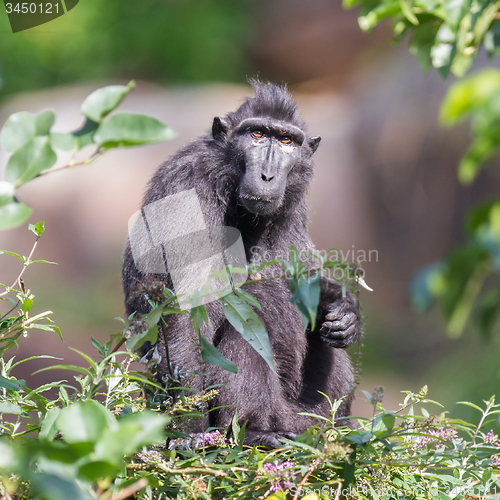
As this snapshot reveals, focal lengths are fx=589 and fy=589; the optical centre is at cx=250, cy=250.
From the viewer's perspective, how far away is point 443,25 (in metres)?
1.79

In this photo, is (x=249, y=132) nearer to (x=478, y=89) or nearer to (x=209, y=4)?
(x=478, y=89)

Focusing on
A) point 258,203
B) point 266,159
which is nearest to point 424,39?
point 258,203

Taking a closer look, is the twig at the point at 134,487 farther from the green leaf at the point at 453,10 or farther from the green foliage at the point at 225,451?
the green leaf at the point at 453,10

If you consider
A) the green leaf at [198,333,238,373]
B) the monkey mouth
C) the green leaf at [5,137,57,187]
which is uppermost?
the green leaf at [5,137,57,187]

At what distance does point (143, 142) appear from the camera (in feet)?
3.59

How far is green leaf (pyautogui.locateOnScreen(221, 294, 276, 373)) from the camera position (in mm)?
1827

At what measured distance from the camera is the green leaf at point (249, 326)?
1.83 m

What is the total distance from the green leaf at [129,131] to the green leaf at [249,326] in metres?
0.84

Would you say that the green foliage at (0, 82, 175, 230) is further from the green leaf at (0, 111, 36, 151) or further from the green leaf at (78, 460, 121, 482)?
the green leaf at (78, 460, 121, 482)

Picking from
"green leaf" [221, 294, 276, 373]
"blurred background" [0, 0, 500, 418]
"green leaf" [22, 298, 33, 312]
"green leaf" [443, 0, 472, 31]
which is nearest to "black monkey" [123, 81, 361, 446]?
"green leaf" [22, 298, 33, 312]

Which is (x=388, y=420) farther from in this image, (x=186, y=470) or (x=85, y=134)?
(x=85, y=134)

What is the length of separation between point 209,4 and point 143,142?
14934 mm

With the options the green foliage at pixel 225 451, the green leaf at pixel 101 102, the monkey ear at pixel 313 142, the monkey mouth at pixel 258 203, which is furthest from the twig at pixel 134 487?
the monkey ear at pixel 313 142

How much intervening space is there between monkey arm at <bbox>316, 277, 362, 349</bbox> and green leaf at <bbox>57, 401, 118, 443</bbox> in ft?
9.08
